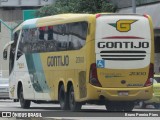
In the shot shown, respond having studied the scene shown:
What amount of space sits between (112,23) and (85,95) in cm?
274

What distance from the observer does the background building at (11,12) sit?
204 ft

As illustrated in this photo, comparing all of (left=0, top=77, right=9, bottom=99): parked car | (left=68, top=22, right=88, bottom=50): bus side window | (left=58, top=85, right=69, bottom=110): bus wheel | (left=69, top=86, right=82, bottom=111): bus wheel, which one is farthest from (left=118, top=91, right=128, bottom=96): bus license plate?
(left=0, top=77, right=9, bottom=99): parked car

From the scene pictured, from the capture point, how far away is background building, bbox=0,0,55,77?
6213 cm

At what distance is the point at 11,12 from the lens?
65188 mm

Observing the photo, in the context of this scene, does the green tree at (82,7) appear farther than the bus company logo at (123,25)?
Yes

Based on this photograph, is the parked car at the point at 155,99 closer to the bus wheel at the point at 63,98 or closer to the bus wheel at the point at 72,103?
the bus wheel at the point at 63,98

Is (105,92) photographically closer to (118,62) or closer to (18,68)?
(118,62)

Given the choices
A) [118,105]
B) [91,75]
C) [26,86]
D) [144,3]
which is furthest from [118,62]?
[144,3]

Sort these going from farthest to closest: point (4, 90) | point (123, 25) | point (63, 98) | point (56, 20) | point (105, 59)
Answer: point (4, 90)
point (56, 20)
point (63, 98)
point (123, 25)
point (105, 59)

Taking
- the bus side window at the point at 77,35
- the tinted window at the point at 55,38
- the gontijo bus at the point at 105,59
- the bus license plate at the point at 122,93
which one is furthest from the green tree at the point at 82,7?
the bus license plate at the point at 122,93

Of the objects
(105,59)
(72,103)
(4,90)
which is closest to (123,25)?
(105,59)

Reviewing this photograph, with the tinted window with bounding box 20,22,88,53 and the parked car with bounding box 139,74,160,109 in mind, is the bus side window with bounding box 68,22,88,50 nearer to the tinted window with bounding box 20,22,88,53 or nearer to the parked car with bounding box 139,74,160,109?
the tinted window with bounding box 20,22,88,53

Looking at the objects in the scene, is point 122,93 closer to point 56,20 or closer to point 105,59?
point 105,59

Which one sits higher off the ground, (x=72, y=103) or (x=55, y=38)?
(x=55, y=38)
